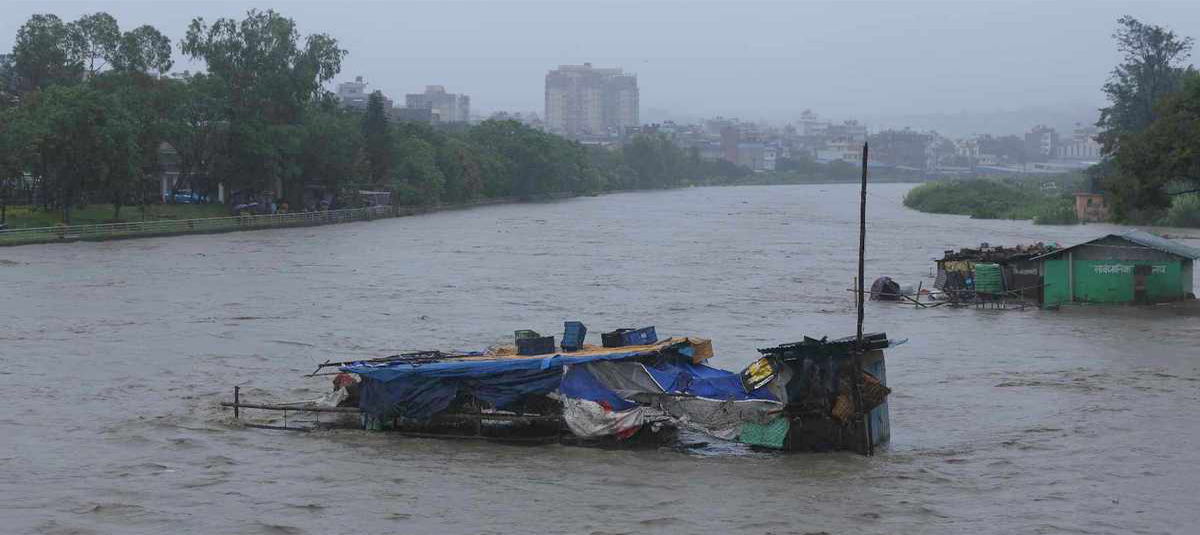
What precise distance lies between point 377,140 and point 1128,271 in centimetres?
4161

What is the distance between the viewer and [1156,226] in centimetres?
4891

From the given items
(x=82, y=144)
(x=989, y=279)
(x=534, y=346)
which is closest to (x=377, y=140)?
(x=82, y=144)

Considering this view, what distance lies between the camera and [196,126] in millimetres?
48156

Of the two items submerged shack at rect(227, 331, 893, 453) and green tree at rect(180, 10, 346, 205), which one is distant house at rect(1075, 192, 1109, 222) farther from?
submerged shack at rect(227, 331, 893, 453)

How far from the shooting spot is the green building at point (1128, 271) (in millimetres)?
23547

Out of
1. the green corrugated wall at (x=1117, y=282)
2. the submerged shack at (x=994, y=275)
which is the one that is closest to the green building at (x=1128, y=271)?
the green corrugated wall at (x=1117, y=282)

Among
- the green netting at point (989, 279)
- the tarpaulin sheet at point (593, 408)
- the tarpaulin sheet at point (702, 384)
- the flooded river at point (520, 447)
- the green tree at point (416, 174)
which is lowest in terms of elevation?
the flooded river at point (520, 447)

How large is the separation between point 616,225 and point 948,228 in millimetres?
13503

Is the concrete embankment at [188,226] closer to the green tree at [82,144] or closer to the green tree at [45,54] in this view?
the green tree at [82,144]

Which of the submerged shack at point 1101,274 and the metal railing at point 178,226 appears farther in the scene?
the metal railing at point 178,226

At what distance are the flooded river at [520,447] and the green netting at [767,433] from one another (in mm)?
146

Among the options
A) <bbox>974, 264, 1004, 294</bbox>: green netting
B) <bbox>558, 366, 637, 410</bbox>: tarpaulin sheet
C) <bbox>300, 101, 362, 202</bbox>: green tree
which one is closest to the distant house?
<bbox>300, 101, 362, 202</bbox>: green tree

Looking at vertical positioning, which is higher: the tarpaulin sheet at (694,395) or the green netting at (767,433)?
the tarpaulin sheet at (694,395)

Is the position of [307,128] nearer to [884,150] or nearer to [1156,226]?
[1156,226]
